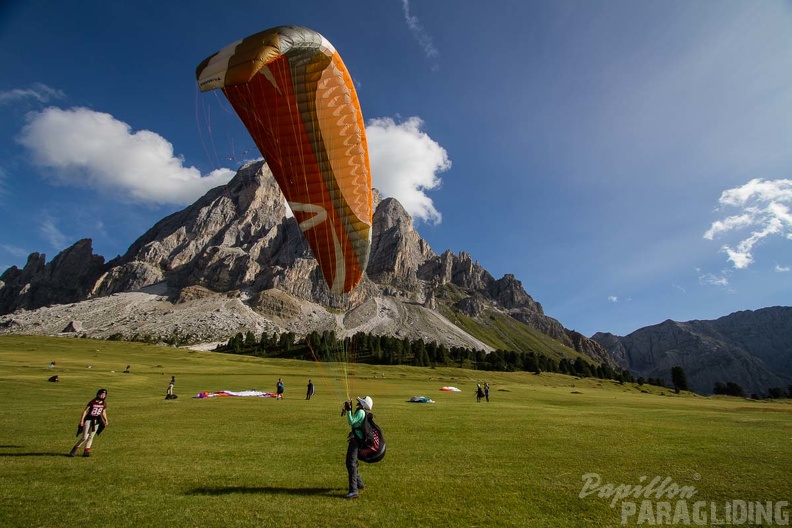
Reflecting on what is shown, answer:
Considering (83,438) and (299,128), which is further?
(299,128)

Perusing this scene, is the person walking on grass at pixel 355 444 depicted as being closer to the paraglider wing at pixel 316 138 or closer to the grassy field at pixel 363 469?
the grassy field at pixel 363 469

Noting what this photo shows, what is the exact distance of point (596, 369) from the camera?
157 m

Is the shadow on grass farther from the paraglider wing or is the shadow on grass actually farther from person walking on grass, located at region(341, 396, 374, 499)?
the paraglider wing

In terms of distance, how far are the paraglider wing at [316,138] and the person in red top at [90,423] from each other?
8.51 m

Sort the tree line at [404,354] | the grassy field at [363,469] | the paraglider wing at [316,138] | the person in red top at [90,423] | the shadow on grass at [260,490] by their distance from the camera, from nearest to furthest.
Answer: the grassy field at [363,469], the shadow on grass at [260,490], the person in red top at [90,423], the paraglider wing at [316,138], the tree line at [404,354]

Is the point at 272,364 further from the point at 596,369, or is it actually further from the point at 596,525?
the point at 596,369

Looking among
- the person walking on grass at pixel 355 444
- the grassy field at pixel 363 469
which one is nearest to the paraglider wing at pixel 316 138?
the grassy field at pixel 363 469

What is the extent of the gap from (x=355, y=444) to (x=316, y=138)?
11.0 meters

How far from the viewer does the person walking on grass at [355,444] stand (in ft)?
28.1

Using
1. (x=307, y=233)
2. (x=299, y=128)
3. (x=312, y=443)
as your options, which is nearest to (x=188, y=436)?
(x=312, y=443)

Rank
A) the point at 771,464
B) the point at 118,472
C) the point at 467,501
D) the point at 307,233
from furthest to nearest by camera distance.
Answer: the point at 307,233, the point at 771,464, the point at 118,472, the point at 467,501

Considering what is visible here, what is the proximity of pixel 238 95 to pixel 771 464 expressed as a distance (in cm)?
2052

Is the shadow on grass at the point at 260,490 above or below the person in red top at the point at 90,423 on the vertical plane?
below

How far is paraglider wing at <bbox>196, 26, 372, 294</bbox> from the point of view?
13.8 metres
